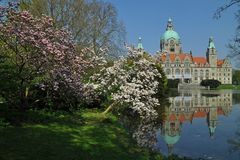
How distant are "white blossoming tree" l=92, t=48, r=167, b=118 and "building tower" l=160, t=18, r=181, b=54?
122517 millimetres

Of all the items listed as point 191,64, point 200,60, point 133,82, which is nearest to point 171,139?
point 133,82

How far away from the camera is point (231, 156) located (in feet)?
33.0

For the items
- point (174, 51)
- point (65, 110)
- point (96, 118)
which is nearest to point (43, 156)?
point (96, 118)

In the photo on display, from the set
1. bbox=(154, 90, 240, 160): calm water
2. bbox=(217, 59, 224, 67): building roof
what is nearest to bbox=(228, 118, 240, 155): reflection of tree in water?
bbox=(154, 90, 240, 160): calm water

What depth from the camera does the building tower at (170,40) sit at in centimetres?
14250

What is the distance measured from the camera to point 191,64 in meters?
140

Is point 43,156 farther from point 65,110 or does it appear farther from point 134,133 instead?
point 65,110

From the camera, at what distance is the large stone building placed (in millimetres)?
138625

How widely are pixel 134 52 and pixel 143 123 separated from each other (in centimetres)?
515

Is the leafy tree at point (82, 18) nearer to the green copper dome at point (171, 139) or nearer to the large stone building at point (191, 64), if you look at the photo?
the green copper dome at point (171, 139)

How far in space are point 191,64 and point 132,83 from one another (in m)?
125

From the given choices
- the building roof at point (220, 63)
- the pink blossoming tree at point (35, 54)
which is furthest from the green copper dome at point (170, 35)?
the pink blossoming tree at point (35, 54)

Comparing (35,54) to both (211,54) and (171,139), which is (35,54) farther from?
(211,54)

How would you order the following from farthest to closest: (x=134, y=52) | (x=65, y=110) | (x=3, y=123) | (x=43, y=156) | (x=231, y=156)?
(x=134, y=52)
(x=65, y=110)
(x=3, y=123)
(x=231, y=156)
(x=43, y=156)
